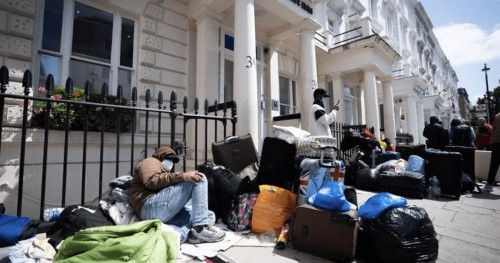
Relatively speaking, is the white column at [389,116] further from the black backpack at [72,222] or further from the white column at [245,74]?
the black backpack at [72,222]

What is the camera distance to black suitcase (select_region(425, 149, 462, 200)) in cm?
458

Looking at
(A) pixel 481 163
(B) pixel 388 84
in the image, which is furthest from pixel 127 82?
(B) pixel 388 84

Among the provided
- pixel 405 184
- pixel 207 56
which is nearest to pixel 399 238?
pixel 405 184

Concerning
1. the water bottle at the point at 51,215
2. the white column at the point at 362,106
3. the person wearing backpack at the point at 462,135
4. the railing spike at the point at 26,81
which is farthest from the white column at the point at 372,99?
the railing spike at the point at 26,81

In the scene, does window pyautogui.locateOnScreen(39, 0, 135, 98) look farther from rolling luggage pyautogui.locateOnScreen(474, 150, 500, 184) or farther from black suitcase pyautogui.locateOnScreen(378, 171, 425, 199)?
rolling luggage pyautogui.locateOnScreen(474, 150, 500, 184)

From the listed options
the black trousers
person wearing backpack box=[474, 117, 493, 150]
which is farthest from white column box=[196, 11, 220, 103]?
person wearing backpack box=[474, 117, 493, 150]

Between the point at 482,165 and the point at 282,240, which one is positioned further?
the point at 482,165

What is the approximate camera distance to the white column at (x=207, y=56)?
6613 mm

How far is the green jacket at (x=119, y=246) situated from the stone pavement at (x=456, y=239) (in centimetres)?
58

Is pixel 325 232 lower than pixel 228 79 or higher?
lower

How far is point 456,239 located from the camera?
2729 mm

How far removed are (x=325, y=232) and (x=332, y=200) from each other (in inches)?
12.1

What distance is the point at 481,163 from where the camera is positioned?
21.8 feet

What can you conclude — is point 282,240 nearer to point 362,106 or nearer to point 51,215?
point 51,215
